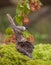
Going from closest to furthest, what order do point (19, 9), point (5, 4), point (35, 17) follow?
point (19, 9) < point (5, 4) < point (35, 17)

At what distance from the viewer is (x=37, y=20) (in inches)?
472

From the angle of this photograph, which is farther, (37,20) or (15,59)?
(37,20)

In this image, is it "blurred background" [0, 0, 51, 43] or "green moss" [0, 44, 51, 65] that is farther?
"blurred background" [0, 0, 51, 43]

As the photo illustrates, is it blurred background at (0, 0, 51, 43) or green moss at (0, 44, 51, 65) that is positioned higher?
blurred background at (0, 0, 51, 43)

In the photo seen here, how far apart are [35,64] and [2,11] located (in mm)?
8485

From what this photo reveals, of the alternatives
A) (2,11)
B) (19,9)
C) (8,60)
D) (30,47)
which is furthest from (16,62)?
(2,11)

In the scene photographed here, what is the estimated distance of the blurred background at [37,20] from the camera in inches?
340

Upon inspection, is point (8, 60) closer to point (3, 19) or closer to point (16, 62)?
point (16, 62)

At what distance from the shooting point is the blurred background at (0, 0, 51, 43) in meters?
8.63

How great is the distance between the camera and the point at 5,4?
845 cm

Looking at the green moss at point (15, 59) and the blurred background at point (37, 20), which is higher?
the blurred background at point (37, 20)

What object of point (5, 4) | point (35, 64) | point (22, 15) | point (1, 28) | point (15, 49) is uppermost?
point (1, 28)

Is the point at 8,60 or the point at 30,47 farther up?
the point at 30,47

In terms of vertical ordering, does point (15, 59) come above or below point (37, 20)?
below
